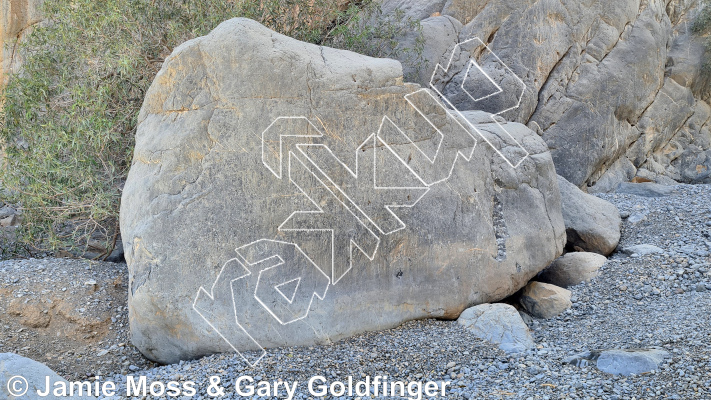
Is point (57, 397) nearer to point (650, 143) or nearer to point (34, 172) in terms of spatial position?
point (34, 172)

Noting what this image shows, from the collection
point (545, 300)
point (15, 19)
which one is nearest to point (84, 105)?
point (15, 19)

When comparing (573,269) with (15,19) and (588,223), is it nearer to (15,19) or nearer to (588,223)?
(588,223)

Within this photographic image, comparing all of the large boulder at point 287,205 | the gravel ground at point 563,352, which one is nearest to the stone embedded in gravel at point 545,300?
the gravel ground at point 563,352

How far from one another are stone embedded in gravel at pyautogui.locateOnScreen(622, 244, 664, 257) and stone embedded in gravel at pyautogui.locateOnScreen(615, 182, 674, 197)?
2.57 m

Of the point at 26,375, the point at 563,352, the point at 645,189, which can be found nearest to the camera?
the point at 26,375

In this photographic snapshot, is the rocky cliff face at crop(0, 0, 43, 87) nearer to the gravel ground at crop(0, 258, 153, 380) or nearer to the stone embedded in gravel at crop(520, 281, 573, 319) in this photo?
the gravel ground at crop(0, 258, 153, 380)

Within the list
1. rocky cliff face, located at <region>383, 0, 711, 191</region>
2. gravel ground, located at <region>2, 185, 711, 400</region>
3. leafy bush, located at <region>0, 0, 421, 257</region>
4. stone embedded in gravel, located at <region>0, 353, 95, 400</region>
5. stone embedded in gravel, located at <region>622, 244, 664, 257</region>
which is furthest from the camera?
rocky cliff face, located at <region>383, 0, 711, 191</region>

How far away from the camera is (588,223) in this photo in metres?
6.32

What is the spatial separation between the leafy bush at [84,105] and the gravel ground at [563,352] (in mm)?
2355

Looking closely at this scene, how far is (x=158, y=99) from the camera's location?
4766 mm

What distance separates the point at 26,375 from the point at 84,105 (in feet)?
11.6
